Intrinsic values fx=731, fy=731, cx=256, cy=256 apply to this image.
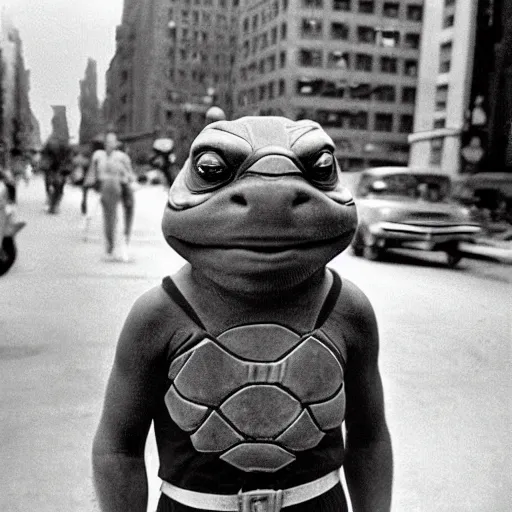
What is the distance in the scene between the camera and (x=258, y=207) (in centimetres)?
103

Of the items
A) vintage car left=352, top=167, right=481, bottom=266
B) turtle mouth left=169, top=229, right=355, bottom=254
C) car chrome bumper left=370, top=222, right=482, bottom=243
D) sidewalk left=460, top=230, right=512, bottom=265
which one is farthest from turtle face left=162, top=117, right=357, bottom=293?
sidewalk left=460, top=230, right=512, bottom=265

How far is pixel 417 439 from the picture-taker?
242cm

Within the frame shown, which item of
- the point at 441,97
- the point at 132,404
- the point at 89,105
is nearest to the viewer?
the point at 132,404

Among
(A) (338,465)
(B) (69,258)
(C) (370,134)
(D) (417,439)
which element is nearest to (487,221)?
(B) (69,258)

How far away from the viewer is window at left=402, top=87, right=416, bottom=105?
1.72 meters

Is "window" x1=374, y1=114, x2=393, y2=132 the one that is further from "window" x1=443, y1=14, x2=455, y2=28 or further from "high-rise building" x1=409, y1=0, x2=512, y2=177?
"window" x1=443, y1=14, x2=455, y2=28

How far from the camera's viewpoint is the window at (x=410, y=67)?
1704 mm

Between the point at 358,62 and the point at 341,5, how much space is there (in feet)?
0.49

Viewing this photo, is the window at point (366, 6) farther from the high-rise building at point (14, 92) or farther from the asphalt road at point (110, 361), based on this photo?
the high-rise building at point (14, 92)

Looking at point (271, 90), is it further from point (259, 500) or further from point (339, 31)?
point (259, 500)

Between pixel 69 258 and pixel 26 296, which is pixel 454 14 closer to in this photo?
pixel 26 296

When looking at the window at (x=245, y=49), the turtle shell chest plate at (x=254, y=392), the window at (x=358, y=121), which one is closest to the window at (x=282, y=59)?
the window at (x=245, y=49)

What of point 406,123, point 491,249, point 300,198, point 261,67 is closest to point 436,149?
point 406,123

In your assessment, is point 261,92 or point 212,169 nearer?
point 212,169
